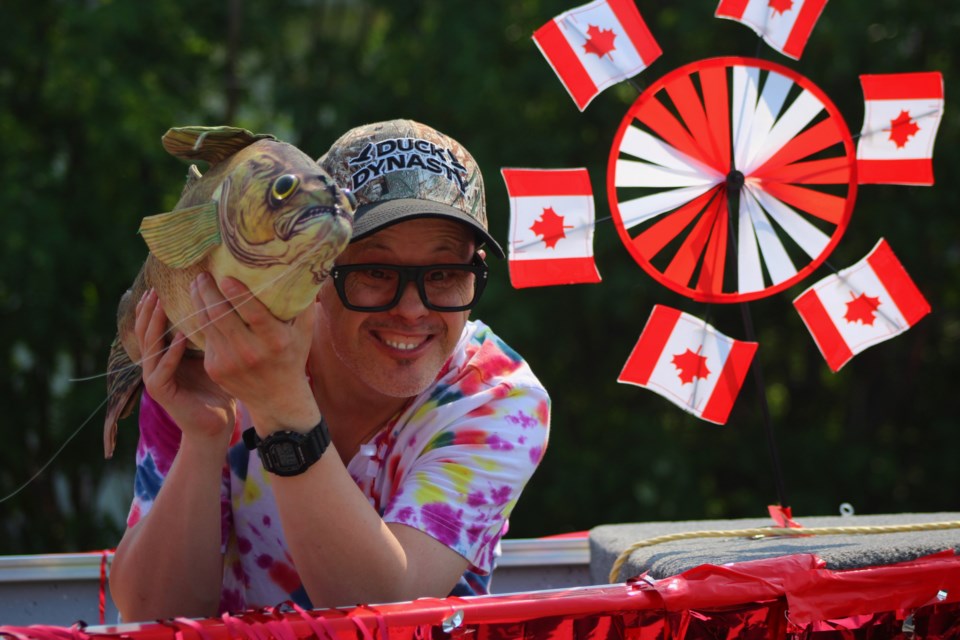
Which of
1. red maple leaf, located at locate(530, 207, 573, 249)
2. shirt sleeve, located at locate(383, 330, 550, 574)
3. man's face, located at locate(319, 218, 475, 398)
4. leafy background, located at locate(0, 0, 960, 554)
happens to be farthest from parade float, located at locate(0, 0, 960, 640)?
leafy background, located at locate(0, 0, 960, 554)

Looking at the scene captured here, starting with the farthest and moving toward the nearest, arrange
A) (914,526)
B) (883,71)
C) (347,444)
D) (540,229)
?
(883,71) < (540,229) < (914,526) < (347,444)

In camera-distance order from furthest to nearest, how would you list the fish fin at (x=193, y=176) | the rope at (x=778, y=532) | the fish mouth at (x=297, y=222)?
the rope at (x=778, y=532)
the fish fin at (x=193, y=176)
the fish mouth at (x=297, y=222)

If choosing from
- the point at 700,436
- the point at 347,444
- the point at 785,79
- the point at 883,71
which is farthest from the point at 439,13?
the point at 347,444

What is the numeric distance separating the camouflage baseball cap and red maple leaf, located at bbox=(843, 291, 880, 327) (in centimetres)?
87

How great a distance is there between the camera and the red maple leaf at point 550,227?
2146 millimetres

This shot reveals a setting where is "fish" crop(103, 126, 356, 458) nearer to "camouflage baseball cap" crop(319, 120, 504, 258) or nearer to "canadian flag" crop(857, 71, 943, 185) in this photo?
"camouflage baseball cap" crop(319, 120, 504, 258)

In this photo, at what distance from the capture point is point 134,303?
5.55ft

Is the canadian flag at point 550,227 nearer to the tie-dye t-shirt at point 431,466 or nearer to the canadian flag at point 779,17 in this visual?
the tie-dye t-shirt at point 431,466

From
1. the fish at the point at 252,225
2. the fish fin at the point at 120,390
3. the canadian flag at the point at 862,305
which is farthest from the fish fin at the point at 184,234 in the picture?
the canadian flag at the point at 862,305

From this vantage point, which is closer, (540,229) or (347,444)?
(347,444)

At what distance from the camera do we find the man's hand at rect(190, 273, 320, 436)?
54.5 inches

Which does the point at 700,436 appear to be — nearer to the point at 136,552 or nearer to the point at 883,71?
the point at 883,71

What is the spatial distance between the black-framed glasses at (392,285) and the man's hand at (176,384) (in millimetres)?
259

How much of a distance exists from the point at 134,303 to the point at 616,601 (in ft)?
2.90
